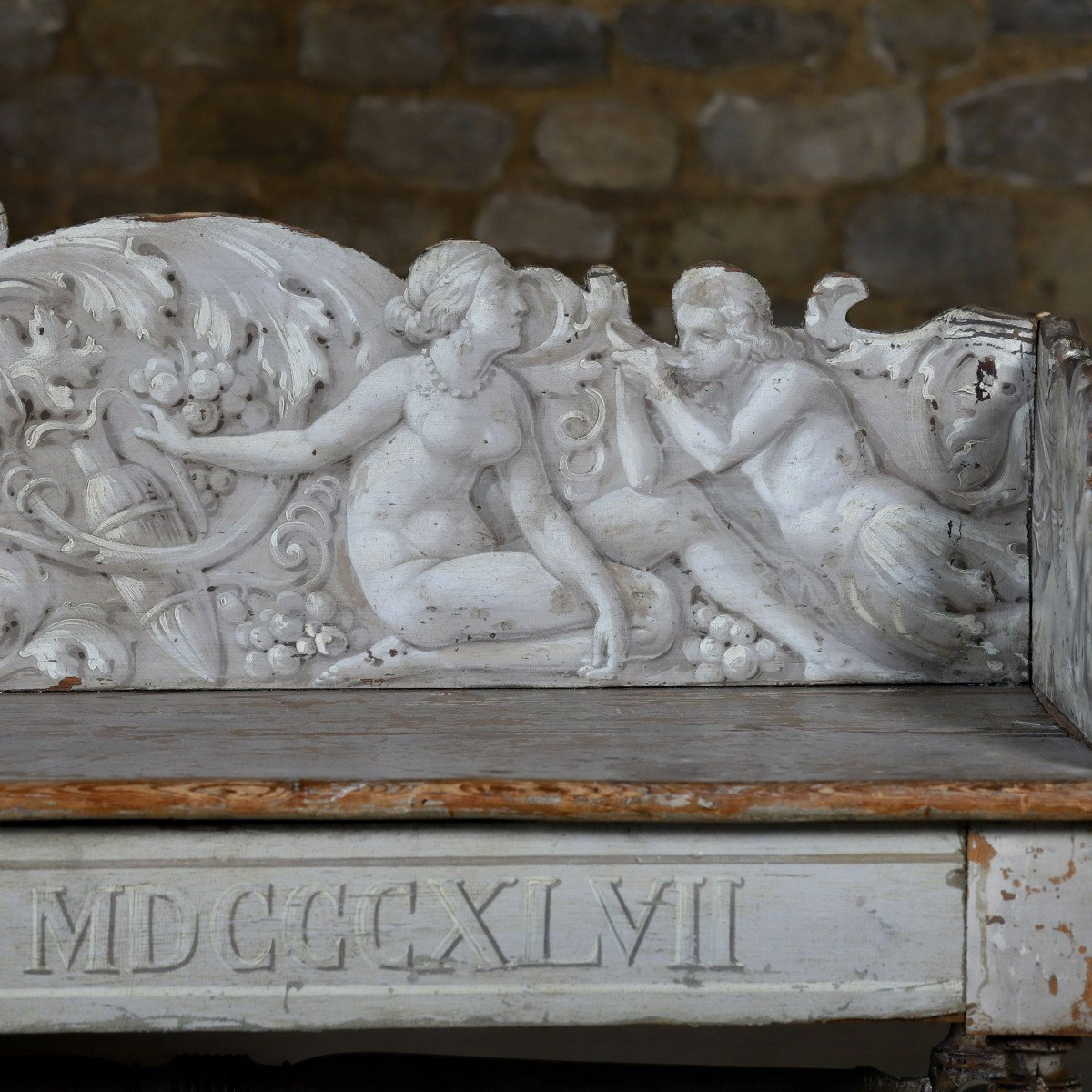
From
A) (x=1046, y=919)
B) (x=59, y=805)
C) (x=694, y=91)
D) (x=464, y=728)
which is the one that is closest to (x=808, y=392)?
(x=464, y=728)

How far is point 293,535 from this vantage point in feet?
5.70

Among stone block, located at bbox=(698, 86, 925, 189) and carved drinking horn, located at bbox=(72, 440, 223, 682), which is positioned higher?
stone block, located at bbox=(698, 86, 925, 189)

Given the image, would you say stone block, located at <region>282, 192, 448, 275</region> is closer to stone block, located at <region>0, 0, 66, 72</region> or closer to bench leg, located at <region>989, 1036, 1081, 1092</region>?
stone block, located at <region>0, 0, 66, 72</region>

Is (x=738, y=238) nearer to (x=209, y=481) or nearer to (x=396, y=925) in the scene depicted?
(x=209, y=481)

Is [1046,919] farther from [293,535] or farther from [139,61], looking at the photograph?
[139,61]

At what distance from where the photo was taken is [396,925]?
1254 millimetres

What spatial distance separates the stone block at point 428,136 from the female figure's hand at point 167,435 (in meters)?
1.24

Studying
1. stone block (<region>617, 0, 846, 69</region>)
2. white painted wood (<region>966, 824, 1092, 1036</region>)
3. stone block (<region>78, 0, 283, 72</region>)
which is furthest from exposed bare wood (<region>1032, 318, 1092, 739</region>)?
stone block (<region>78, 0, 283, 72</region>)

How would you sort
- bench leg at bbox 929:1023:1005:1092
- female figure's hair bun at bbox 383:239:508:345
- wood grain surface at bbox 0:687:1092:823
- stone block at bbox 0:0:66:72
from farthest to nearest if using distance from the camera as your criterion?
stone block at bbox 0:0:66:72, female figure's hair bun at bbox 383:239:508:345, bench leg at bbox 929:1023:1005:1092, wood grain surface at bbox 0:687:1092:823

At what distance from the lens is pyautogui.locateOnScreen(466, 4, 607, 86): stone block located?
9.23ft

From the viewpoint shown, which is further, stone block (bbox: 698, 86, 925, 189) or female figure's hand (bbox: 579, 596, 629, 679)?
stone block (bbox: 698, 86, 925, 189)

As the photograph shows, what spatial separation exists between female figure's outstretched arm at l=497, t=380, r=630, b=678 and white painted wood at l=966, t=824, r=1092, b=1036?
0.56 m

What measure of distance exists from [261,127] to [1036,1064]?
86.1 inches

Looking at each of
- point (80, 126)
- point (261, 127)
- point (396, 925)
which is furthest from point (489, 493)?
point (80, 126)
